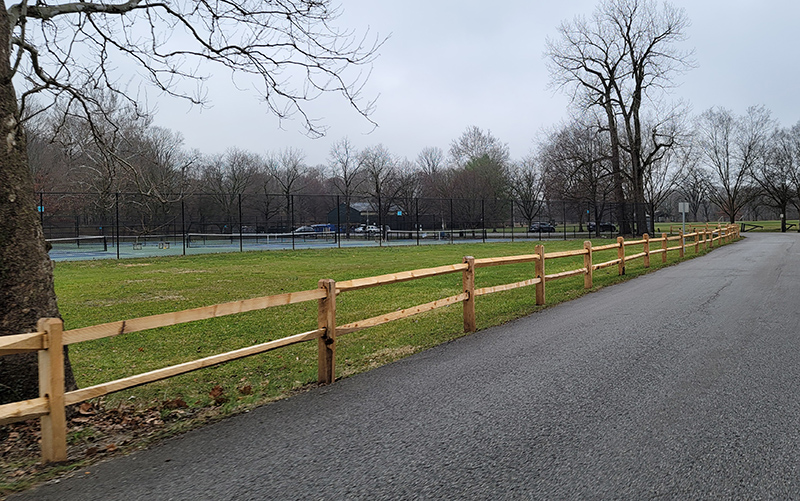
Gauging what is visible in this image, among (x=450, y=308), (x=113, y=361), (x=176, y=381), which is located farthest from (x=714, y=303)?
(x=113, y=361)

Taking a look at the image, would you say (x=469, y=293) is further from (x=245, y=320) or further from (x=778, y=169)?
(x=778, y=169)

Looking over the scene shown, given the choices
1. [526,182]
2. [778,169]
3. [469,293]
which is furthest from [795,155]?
[469,293]

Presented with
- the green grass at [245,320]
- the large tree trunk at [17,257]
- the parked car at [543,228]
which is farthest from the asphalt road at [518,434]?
the parked car at [543,228]

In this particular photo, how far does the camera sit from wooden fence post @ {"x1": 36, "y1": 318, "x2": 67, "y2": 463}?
10.6 feet

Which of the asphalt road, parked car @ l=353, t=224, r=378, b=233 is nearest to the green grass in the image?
the asphalt road

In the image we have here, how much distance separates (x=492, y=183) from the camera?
59125 mm

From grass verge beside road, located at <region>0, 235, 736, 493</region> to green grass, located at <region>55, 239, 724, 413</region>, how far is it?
0.06 ft

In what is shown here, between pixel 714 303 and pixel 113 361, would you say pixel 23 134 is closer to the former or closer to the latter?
pixel 113 361

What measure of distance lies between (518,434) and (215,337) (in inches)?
208

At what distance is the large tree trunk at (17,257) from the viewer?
409 cm

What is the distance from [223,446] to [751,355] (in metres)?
5.37

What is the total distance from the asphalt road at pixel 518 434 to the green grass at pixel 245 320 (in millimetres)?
917

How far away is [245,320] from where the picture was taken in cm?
873

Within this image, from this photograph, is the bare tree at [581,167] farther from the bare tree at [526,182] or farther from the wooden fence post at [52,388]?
the wooden fence post at [52,388]
